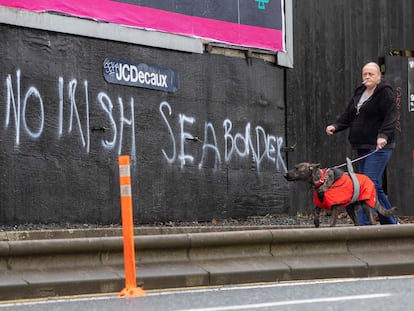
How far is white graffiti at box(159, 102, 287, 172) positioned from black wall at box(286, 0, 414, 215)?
0.43 metres

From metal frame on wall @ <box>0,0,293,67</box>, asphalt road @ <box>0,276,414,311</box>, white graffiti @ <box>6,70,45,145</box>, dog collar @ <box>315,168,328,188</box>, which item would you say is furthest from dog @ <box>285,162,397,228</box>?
metal frame on wall @ <box>0,0,293,67</box>

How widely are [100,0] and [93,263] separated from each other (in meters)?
5.32

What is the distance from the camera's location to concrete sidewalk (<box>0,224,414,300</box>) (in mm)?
7543

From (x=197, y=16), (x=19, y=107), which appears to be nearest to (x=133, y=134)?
(x=19, y=107)

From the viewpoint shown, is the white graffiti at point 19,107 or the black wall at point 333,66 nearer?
the white graffiti at point 19,107

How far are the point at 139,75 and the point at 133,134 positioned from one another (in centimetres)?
84

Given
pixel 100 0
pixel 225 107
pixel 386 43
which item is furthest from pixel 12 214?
pixel 386 43

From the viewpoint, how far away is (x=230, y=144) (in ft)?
45.8

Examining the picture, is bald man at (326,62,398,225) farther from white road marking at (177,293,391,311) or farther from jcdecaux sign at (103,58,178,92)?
white road marking at (177,293,391,311)

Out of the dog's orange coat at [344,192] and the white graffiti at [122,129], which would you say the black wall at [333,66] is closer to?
the white graffiti at [122,129]

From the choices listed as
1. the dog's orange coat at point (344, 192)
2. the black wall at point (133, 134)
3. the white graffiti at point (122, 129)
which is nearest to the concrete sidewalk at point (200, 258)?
the dog's orange coat at point (344, 192)

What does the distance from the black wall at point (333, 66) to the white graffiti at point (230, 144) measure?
1.43ft

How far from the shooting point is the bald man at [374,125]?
10.6m

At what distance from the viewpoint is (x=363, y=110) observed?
425 inches
